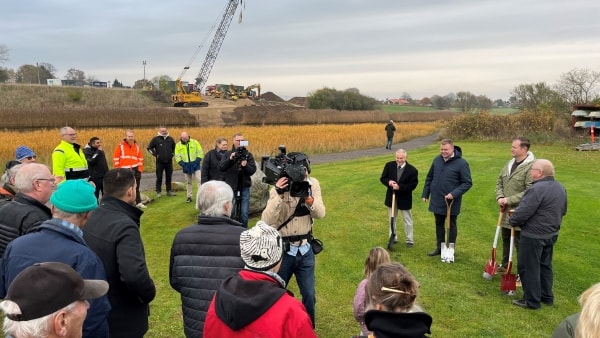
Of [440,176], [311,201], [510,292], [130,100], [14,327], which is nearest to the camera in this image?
[14,327]

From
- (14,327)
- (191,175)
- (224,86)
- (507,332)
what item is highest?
(224,86)

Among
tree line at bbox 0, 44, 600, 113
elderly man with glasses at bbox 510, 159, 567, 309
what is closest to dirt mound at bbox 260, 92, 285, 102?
tree line at bbox 0, 44, 600, 113

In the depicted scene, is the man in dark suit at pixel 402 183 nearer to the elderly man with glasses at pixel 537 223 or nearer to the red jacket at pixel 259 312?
the elderly man with glasses at pixel 537 223

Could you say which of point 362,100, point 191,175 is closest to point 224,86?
point 362,100

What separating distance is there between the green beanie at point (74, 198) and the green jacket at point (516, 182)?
19.4 ft

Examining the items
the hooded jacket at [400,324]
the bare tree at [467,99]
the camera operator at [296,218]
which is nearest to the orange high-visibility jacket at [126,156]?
the camera operator at [296,218]

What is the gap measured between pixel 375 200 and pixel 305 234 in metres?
8.17

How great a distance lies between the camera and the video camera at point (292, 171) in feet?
14.8

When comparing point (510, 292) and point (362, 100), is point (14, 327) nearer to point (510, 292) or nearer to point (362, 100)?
point (510, 292)

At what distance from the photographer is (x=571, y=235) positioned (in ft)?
30.1

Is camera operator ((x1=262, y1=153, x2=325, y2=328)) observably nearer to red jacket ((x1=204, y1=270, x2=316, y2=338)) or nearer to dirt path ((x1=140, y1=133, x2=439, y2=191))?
red jacket ((x1=204, y1=270, x2=316, y2=338))

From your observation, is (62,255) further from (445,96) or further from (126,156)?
(445,96)

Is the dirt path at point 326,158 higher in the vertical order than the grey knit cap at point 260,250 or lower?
lower

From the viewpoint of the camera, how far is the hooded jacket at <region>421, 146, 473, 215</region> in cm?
769
